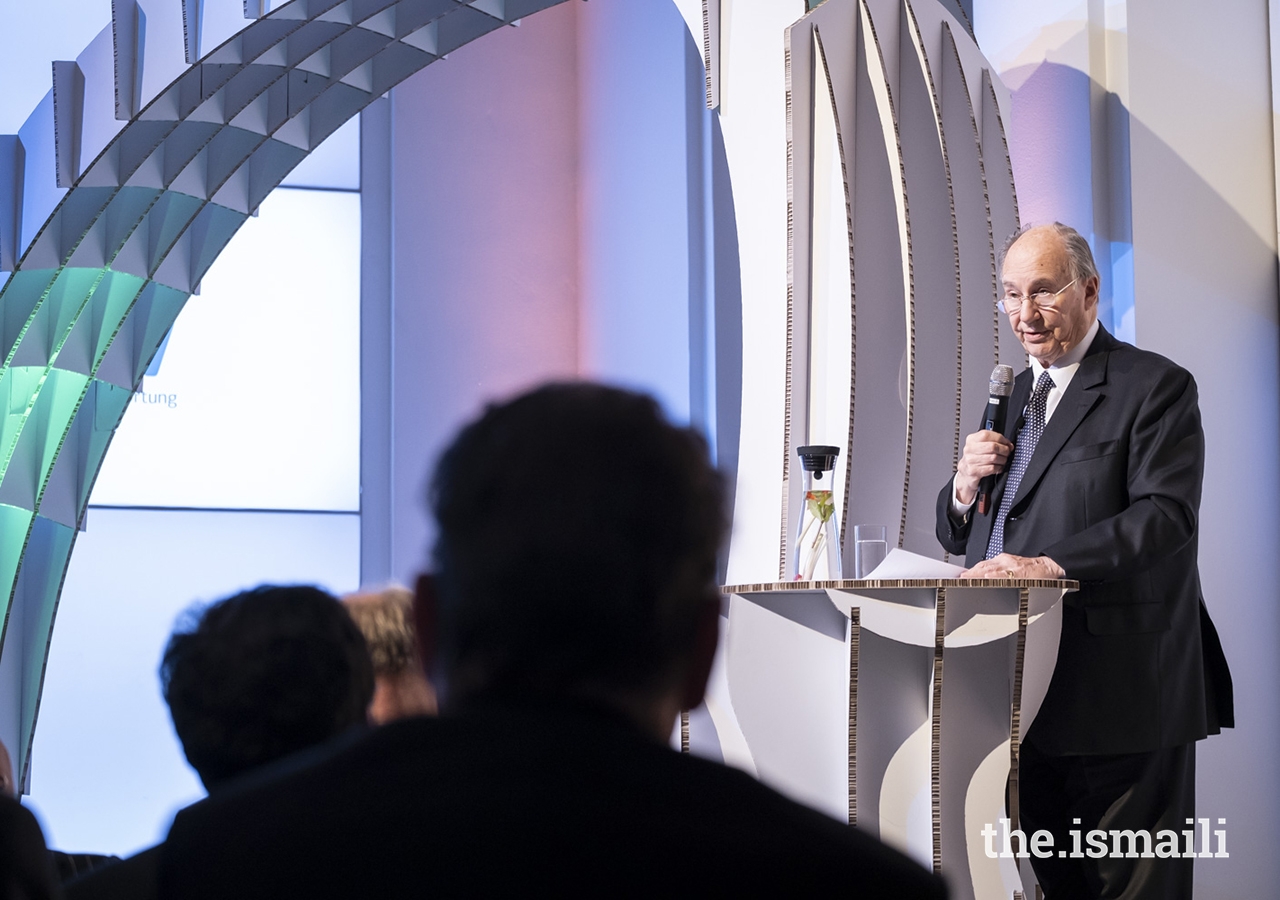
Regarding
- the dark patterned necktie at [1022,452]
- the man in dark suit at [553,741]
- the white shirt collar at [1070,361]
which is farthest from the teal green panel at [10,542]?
the man in dark suit at [553,741]

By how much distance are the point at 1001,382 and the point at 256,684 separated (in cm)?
214

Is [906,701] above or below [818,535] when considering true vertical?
below

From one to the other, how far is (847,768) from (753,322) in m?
1.37

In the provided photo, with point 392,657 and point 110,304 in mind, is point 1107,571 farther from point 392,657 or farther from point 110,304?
point 110,304

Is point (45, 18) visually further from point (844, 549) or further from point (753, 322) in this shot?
point (844, 549)

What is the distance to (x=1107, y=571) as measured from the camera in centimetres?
283

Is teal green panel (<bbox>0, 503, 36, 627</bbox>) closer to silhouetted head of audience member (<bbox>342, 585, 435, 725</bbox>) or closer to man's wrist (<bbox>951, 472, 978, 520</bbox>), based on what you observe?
man's wrist (<bbox>951, 472, 978, 520</bbox>)

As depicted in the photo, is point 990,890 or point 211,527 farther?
point 211,527

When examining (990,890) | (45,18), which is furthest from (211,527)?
(990,890)

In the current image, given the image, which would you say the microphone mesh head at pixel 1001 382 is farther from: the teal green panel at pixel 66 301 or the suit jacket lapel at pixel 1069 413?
the teal green panel at pixel 66 301

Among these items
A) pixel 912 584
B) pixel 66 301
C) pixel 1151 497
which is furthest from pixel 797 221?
pixel 66 301

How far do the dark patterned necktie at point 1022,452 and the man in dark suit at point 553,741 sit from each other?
248cm

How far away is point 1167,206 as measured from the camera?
409cm

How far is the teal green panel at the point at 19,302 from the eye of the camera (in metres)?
4.38
